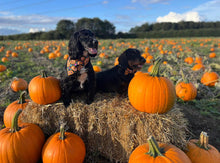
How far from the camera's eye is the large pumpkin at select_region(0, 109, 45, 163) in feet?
7.59

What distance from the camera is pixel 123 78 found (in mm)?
2965

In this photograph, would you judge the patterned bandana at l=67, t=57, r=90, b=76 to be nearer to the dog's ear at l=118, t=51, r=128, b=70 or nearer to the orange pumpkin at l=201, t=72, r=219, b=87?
the dog's ear at l=118, t=51, r=128, b=70

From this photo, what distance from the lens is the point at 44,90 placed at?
277 centimetres

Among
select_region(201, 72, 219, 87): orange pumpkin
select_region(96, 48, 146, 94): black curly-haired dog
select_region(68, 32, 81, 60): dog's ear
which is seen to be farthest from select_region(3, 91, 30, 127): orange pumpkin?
select_region(201, 72, 219, 87): orange pumpkin

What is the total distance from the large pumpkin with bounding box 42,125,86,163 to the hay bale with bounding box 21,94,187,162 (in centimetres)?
33

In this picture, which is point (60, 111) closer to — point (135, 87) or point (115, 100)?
point (115, 100)

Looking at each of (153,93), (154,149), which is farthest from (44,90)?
(154,149)

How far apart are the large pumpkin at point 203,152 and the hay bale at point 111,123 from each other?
16cm

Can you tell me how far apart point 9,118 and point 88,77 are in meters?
1.96

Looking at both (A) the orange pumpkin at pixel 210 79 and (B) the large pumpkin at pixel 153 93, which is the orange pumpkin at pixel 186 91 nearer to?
(A) the orange pumpkin at pixel 210 79

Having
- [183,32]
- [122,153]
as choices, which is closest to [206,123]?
[122,153]

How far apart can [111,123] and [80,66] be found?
115 centimetres

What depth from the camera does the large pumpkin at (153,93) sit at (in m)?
2.26

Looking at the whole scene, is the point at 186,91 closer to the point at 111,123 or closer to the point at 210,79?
the point at 210,79
